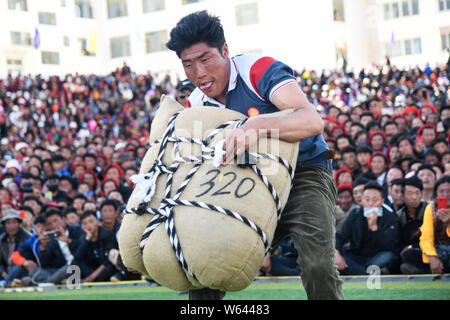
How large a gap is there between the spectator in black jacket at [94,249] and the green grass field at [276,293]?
0.71m

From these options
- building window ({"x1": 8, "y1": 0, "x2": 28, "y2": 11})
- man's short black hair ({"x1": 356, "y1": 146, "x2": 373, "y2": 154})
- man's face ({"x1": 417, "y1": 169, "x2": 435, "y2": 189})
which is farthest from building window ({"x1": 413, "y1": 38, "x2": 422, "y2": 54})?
man's face ({"x1": 417, "y1": 169, "x2": 435, "y2": 189})

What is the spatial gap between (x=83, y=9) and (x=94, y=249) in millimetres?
37106

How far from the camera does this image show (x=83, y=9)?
146 feet

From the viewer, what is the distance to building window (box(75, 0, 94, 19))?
145ft

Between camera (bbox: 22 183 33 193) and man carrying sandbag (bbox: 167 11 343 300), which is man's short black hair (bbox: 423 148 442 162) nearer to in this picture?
man carrying sandbag (bbox: 167 11 343 300)

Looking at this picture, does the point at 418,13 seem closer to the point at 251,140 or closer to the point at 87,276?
the point at 87,276

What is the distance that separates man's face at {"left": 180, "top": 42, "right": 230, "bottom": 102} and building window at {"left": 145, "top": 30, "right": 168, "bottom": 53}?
39122 millimetres

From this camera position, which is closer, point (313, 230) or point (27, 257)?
point (313, 230)

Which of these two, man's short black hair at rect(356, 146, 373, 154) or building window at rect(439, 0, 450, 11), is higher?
building window at rect(439, 0, 450, 11)

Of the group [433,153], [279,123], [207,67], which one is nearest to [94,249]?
[433,153]

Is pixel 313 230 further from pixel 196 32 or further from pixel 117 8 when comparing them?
pixel 117 8

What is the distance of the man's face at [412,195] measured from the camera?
825 cm

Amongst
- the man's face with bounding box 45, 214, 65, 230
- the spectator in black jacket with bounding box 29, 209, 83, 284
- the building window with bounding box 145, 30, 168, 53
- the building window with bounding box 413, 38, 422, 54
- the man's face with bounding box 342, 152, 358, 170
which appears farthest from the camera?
the building window with bounding box 413, 38, 422, 54

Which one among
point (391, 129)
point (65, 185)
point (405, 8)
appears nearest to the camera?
point (391, 129)
